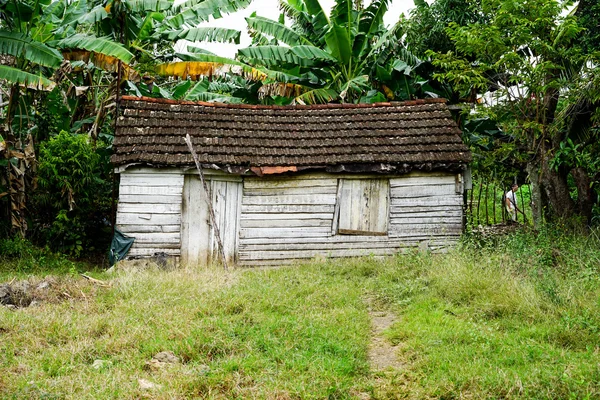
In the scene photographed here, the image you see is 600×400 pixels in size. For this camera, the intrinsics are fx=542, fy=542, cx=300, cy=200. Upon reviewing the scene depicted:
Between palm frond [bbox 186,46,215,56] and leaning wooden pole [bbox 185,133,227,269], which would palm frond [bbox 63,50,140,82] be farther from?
leaning wooden pole [bbox 185,133,227,269]

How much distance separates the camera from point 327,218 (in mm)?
11758

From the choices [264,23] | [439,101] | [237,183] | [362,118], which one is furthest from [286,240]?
[264,23]

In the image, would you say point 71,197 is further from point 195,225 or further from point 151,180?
point 195,225

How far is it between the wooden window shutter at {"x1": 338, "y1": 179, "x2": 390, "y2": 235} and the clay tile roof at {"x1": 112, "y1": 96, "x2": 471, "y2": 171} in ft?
1.78

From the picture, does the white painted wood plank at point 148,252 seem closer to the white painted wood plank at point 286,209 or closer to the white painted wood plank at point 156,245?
the white painted wood plank at point 156,245

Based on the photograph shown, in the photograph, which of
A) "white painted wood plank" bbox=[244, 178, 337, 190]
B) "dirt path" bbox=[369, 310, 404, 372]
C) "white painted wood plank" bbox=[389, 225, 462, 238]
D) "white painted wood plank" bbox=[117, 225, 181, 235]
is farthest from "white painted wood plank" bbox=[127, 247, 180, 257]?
"dirt path" bbox=[369, 310, 404, 372]

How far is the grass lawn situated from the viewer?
498cm

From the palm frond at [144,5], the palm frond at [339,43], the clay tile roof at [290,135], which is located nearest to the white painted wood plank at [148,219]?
the clay tile roof at [290,135]

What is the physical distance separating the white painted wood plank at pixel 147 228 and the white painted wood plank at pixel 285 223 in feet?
4.78

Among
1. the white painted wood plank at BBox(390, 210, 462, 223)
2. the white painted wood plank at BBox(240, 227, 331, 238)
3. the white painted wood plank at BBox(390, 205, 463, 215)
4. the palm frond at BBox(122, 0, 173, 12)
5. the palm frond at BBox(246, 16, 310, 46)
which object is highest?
the palm frond at BBox(246, 16, 310, 46)

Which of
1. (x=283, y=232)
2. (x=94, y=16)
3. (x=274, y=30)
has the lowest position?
(x=283, y=232)

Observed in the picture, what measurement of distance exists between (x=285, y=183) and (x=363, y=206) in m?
1.77

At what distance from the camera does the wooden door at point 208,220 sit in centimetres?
1145

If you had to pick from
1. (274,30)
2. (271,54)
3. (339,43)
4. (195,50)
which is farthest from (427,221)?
(195,50)
